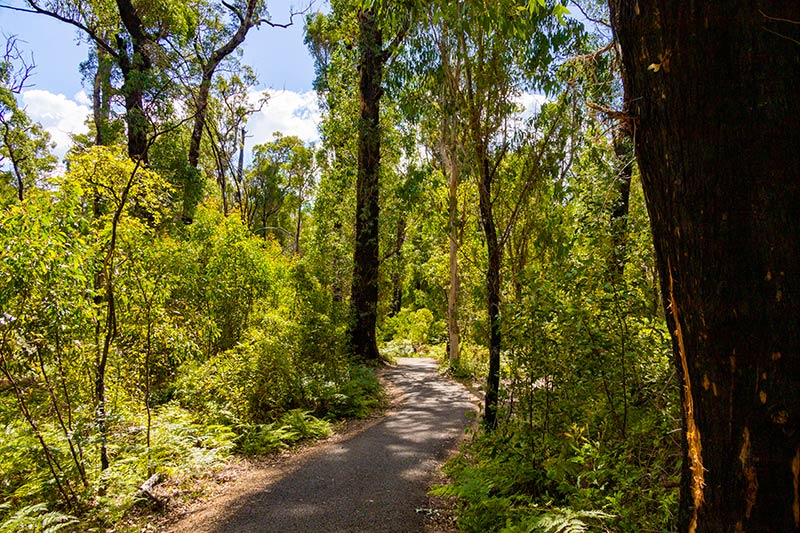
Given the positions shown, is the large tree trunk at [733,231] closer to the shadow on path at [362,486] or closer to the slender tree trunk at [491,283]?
the shadow on path at [362,486]

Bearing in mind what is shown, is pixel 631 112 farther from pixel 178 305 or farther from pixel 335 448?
pixel 178 305

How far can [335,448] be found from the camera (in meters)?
6.30

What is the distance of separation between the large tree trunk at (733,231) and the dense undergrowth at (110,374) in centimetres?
457

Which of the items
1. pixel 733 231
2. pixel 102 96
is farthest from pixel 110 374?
pixel 102 96

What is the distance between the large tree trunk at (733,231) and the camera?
138 cm

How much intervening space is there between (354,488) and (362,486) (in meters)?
0.10

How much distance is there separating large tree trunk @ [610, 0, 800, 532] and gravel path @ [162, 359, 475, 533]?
3.08 metres

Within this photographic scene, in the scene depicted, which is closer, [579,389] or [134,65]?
[579,389]

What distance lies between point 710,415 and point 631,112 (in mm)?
1149

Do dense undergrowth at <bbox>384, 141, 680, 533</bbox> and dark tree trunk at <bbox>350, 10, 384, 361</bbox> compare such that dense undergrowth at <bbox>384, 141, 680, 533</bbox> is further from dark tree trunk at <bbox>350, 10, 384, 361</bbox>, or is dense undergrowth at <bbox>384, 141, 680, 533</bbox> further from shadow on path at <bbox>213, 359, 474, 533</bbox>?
dark tree trunk at <bbox>350, 10, 384, 361</bbox>

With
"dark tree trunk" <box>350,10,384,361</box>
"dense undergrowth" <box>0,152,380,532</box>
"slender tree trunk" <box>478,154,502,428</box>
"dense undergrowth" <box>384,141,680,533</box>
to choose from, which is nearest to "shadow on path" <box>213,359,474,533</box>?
"dense undergrowth" <box>384,141,680,533</box>

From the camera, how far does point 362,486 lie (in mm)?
4852

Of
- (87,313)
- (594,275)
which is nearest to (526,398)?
(594,275)

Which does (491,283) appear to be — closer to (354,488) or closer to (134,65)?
(354,488)
